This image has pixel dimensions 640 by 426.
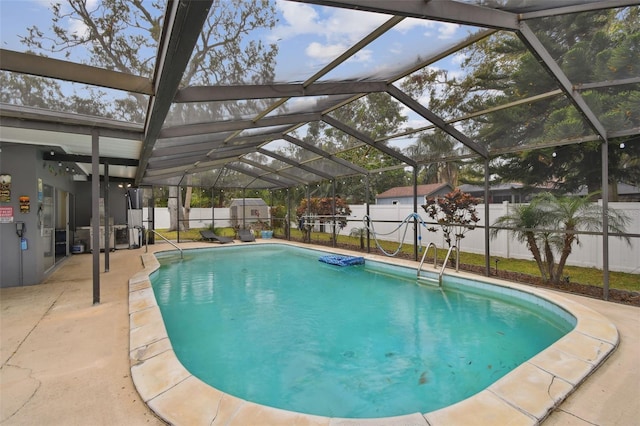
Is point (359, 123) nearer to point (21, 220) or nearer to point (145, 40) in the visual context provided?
point (145, 40)

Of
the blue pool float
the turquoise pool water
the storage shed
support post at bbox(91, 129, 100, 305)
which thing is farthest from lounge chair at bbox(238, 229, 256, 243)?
support post at bbox(91, 129, 100, 305)

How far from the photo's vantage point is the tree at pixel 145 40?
212 centimetres

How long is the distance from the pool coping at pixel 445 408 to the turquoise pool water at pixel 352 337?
1.83 feet

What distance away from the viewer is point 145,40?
2.42 m

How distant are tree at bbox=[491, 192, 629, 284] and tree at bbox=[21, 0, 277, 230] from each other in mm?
5408

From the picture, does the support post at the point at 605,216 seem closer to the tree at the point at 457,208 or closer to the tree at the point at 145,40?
the tree at the point at 457,208

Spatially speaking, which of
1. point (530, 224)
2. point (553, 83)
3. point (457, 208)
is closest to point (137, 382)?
point (553, 83)

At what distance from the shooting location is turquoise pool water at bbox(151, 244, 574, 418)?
3029mm

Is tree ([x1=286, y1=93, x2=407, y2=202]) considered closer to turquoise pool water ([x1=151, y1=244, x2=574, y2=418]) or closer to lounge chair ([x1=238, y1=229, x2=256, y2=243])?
turquoise pool water ([x1=151, y1=244, x2=574, y2=418])

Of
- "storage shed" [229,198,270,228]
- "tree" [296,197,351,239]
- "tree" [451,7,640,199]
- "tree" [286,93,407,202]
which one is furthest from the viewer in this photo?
"storage shed" [229,198,270,228]

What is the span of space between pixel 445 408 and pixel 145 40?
3.53 m

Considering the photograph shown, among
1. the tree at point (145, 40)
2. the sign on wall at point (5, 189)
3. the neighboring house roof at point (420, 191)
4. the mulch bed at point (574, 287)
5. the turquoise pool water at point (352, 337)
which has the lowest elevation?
the turquoise pool water at point (352, 337)

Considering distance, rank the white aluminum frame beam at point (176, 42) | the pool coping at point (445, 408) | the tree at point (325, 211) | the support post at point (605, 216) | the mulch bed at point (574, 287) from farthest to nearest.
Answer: the tree at point (325, 211)
the mulch bed at point (574, 287)
the support post at point (605, 216)
the pool coping at point (445, 408)
the white aluminum frame beam at point (176, 42)

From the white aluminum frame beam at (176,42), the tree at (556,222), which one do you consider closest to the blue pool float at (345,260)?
the tree at (556,222)
